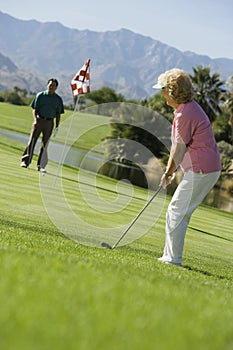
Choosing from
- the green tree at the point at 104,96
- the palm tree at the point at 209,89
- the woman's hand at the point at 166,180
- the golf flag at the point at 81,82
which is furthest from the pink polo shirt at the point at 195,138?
the green tree at the point at 104,96

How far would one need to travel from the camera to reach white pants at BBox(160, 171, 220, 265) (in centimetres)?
745

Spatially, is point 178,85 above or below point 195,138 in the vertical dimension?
above

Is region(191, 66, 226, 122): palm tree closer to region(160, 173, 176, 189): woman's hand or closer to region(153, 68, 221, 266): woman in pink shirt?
region(160, 173, 176, 189): woman's hand

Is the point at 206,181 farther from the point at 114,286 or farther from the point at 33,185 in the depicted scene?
the point at 33,185

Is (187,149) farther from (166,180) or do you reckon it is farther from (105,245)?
(105,245)

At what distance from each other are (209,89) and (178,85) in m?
67.9

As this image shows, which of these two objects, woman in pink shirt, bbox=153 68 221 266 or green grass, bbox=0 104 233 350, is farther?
woman in pink shirt, bbox=153 68 221 266

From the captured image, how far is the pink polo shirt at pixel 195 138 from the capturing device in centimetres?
736

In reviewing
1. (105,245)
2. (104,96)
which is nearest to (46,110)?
(105,245)

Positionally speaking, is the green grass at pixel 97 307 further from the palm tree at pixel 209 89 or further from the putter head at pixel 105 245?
the palm tree at pixel 209 89

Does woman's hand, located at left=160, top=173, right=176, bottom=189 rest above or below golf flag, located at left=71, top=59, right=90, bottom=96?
below

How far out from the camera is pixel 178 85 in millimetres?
7383

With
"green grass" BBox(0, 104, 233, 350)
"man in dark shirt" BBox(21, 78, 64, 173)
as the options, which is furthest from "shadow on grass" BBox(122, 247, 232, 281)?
"man in dark shirt" BBox(21, 78, 64, 173)

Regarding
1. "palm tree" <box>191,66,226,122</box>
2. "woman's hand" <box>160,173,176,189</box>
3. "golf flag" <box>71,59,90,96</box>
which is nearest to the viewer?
"woman's hand" <box>160,173,176,189</box>
